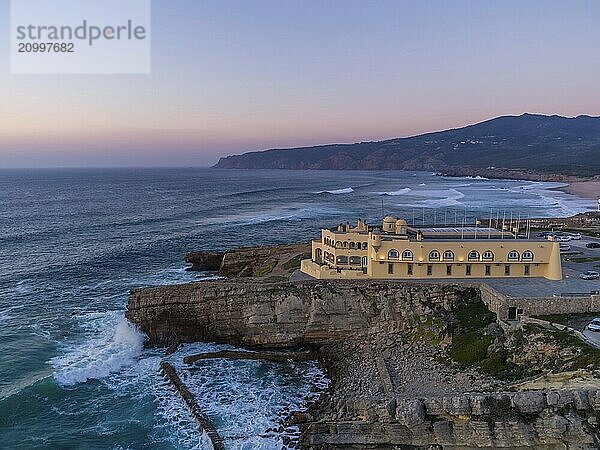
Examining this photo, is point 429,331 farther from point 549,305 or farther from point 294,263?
point 294,263

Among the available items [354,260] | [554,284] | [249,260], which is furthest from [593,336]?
[249,260]

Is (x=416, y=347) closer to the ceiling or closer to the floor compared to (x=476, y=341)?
closer to the floor

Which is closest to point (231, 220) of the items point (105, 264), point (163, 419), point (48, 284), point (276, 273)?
point (105, 264)

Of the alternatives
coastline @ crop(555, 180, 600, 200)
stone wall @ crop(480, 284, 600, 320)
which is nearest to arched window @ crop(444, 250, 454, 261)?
stone wall @ crop(480, 284, 600, 320)

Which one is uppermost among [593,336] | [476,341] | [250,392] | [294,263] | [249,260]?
[294,263]

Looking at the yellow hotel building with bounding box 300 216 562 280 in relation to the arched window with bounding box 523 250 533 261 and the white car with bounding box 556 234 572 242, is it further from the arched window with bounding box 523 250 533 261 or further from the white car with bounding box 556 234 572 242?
the white car with bounding box 556 234 572 242

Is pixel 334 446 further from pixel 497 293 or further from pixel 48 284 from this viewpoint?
pixel 48 284
